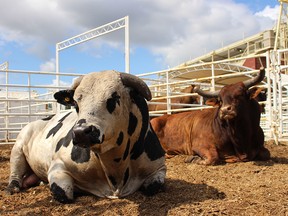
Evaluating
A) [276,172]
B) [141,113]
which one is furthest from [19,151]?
[276,172]

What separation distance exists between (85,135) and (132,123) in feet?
2.58

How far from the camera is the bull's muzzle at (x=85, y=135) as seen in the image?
2912 mm

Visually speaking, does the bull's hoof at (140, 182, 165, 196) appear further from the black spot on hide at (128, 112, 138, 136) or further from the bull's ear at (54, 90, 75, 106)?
the bull's ear at (54, 90, 75, 106)

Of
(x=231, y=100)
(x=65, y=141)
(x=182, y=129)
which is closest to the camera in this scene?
(x=65, y=141)

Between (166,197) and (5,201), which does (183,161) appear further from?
(5,201)

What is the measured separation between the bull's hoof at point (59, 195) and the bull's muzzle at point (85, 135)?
2.72 feet

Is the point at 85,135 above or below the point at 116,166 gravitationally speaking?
above

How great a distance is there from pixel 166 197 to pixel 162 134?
161 inches

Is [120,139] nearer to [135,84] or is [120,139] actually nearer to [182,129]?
[135,84]

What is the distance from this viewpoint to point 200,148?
6.45 m

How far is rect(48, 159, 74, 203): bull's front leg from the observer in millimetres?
3561

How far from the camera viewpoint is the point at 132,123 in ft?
11.9

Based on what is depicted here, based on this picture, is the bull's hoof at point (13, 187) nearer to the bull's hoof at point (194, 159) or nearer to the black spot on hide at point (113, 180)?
the black spot on hide at point (113, 180)

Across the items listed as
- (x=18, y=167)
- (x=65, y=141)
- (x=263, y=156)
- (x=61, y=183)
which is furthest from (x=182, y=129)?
(x=61, y=183)
